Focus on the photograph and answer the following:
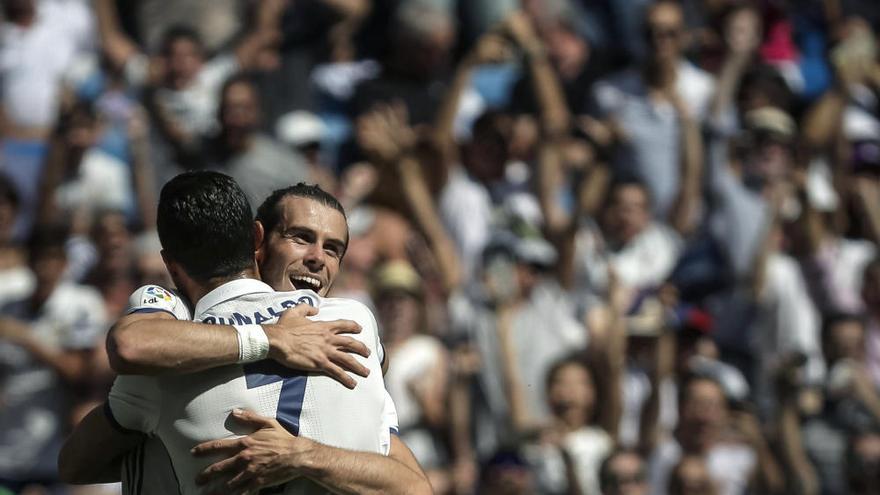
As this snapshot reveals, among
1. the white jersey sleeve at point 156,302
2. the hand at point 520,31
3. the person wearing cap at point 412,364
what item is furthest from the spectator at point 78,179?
the white jersey sleeve at point 156,302

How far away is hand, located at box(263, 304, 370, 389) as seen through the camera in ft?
12.7

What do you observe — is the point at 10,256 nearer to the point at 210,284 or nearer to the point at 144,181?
the point at 144,181

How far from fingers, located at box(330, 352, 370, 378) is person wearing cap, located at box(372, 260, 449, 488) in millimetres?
3987

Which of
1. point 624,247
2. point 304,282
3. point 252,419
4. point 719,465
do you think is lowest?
point 719,465

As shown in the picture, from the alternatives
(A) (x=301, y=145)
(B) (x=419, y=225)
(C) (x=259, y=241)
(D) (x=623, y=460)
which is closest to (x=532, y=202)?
(B) (x=419, y=225)

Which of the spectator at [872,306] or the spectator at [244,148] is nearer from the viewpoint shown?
the spectator at [244,148]

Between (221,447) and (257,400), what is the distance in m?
0.15

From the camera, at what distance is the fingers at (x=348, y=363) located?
3.95 m

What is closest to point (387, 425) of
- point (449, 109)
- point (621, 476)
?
point (621, 476)

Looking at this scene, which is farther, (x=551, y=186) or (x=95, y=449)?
(x=551, y=186)

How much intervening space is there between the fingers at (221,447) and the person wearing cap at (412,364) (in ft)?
13.6

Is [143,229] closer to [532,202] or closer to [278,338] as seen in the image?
[532,202]

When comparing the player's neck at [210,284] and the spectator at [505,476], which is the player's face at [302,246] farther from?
the spectator at [505,476]

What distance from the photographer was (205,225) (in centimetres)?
394
